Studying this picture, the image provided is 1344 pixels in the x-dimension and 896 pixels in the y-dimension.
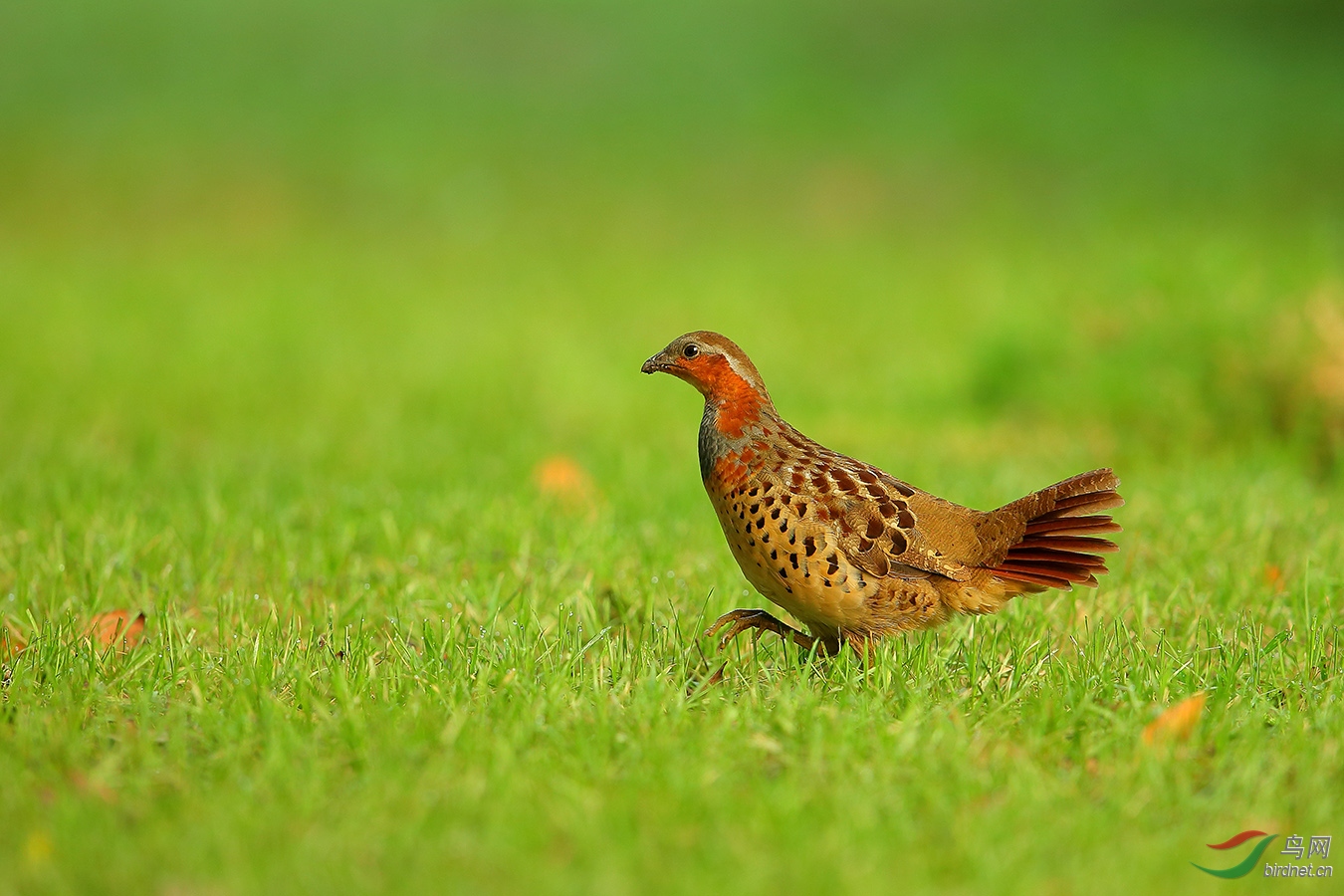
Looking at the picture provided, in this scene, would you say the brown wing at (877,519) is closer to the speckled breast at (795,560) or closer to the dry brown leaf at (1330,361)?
the speckled breast at (795,560)

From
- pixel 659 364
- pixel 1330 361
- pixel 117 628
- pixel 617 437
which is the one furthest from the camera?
pixel 617 437

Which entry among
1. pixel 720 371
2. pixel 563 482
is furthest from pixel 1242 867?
pixel 563 482

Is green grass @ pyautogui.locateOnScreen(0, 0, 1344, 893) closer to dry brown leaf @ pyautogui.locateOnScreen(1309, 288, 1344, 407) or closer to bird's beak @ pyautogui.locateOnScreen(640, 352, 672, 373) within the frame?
dry brown leaf @ pyautogui.locateOnScreen(1309, 288, 1344, 407)

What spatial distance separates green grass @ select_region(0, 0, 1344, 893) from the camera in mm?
2979

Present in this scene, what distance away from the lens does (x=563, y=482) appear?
20.5 feet

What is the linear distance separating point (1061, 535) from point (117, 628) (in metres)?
2.91

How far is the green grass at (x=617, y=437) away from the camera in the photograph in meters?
2.98

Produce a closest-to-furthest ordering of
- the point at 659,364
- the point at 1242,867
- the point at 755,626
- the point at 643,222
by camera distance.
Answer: the point at 1242,867 < the point at 755,626 < the point at 659,364 < the point at 643,222

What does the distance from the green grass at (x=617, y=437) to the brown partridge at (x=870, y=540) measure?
0.59 ft

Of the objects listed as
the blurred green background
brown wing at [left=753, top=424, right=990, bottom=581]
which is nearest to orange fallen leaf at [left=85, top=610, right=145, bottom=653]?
brown wing at [left=753, top=424, right=990, bottom=581]

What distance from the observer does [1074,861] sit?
109 inches

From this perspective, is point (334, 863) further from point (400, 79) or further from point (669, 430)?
point (400, 79)

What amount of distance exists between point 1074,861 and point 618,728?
3.93 ft

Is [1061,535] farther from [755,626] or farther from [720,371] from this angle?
[720,371]
